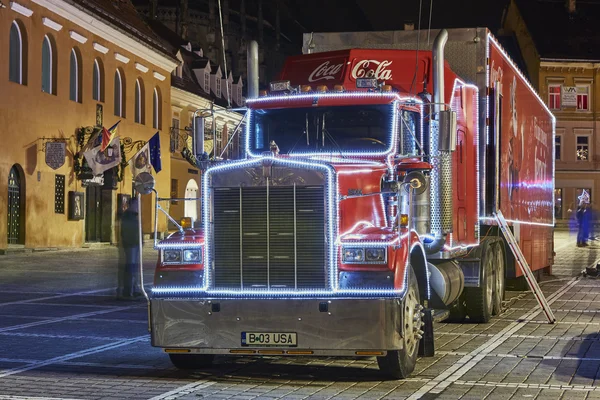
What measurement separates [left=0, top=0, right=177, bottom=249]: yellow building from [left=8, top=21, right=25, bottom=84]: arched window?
0.03 metres

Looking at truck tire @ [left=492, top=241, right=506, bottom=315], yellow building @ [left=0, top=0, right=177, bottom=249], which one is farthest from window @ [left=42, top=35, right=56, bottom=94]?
truck tire @ [left=492, top=241, right=506, bottom=315]

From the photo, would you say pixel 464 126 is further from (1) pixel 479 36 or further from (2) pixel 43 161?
(2) pixel 43 161

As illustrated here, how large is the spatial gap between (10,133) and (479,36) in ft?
75.5

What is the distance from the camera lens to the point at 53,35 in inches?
1551

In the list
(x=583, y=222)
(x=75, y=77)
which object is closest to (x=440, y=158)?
(x=75, y=77)

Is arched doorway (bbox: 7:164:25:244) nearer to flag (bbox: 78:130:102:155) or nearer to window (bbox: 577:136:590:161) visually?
flag (bbox: 78:130:102:155)

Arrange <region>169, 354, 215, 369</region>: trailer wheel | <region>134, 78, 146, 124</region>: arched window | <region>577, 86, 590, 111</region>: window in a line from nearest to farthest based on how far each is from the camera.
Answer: <region>169, 354, 215, 369</region>: trailer wheel
<region>134, 78, 146, 124</region>: arched window
<region>577, 86, 590, 111</region>: window

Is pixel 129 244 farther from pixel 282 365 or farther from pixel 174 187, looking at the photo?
pixel 174 187

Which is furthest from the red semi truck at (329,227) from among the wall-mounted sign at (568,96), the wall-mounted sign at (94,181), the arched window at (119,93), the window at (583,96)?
the window at (583,96)

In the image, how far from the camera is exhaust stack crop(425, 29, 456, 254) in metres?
11.5

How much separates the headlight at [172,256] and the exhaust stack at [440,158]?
2680 millimetres

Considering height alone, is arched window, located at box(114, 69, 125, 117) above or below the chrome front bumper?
above

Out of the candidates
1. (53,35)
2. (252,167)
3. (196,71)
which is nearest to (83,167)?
(53,35)

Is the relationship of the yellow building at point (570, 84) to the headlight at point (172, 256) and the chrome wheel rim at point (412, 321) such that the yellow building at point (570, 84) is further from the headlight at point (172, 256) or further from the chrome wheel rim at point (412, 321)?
the headlight at point (172, 256)
